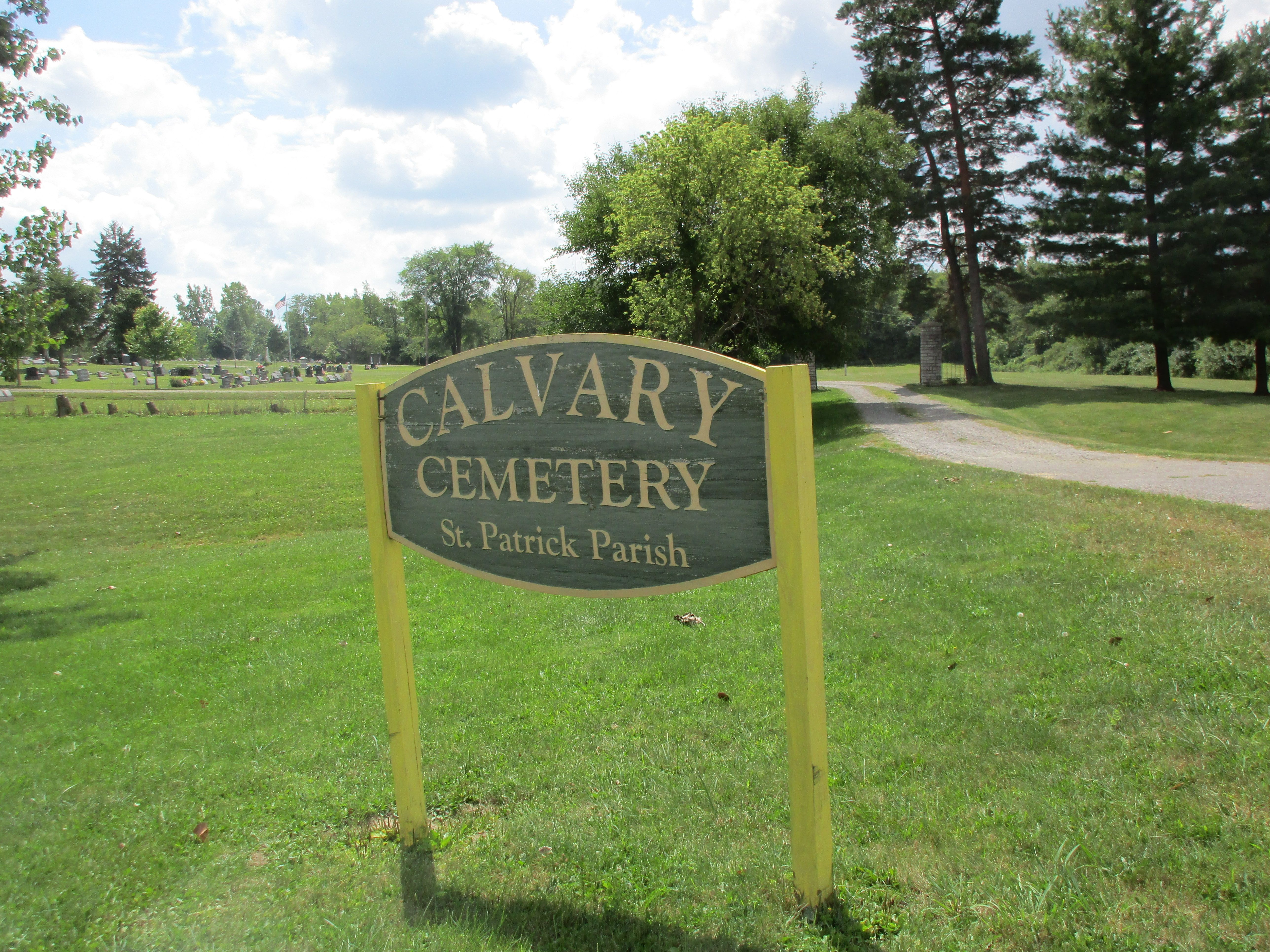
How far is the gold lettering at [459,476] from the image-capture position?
3.32 m

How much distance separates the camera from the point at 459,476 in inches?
132

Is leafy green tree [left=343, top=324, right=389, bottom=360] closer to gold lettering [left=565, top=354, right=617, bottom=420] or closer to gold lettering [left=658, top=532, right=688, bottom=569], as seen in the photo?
gold lettering [left=565, top=354, right=617, bottom=420]

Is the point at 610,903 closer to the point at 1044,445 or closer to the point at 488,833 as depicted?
the point at 488,833

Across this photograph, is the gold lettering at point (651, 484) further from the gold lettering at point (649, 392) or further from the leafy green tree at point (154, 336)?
the leafy green tree at point (154, 336)

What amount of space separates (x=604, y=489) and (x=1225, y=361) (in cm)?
5127

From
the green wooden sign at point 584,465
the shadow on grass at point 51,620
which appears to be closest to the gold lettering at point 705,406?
the green wooden sign at point 584,465

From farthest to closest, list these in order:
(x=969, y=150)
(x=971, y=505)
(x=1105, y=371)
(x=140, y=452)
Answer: (x=1105, y=371) → (x=969, y=150) → (x=140, y=452) → (x=971, y=505)

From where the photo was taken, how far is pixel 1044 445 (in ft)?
53.7

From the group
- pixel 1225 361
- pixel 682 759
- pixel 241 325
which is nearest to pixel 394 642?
pixel 682 759

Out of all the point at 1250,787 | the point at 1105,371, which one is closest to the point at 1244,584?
the point at 1250,787

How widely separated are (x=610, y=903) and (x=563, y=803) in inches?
31.9

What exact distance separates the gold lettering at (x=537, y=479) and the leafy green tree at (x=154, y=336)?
61523 mm

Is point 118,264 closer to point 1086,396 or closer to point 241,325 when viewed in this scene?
point 241,325

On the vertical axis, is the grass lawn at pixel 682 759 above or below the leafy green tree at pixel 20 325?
below
